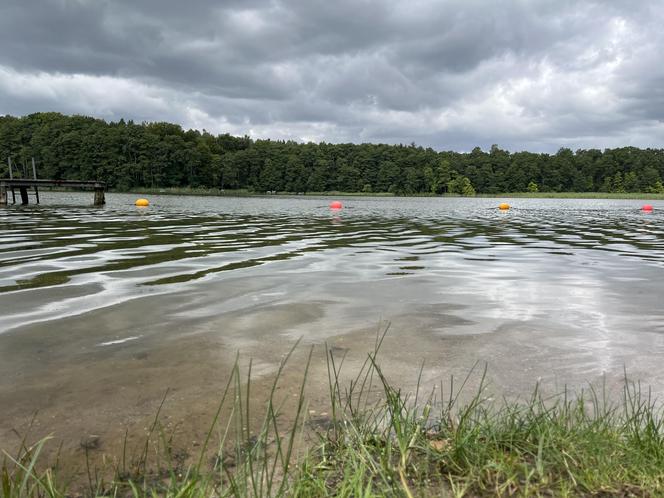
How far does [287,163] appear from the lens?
141 m

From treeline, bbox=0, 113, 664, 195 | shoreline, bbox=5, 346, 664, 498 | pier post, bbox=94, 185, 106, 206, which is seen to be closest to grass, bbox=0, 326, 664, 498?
shoreline, bbox=5, 346, 664, 498

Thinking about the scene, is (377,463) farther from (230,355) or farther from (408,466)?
(230,355)

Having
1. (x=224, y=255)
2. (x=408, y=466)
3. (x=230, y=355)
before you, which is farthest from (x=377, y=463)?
(x=224, y=255)

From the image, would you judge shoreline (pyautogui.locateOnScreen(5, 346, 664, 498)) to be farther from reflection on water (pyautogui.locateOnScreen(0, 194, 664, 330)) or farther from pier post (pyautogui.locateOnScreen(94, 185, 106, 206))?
pier post (pyautogui.locateOnScreen(94, 185, 106, 206))

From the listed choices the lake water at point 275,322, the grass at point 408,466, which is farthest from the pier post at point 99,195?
the grass at point 408,466

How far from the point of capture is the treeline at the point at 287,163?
120438 mm

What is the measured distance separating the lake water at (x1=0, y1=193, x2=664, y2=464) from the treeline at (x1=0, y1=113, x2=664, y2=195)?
117m

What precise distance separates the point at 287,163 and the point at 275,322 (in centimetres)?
13887

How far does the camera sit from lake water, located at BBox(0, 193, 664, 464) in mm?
3371

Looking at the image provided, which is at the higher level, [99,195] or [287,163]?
[287,163]

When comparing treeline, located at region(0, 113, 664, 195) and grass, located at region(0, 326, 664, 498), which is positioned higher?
treeline, located at region(0, 113, 664, 195)

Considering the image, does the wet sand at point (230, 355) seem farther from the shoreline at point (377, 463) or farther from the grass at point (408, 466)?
the grass at point (408, 466)

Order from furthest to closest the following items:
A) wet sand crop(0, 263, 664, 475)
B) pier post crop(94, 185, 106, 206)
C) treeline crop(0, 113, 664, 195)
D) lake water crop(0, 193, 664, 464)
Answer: treeline crop(0, 113, 664, 195)
pier post crop(94, 185, 106, 206)
lake water crop(0, 193, 664, 464)
wet sand crop(0, 263, 664, 475)

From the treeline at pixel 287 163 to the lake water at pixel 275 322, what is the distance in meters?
117
